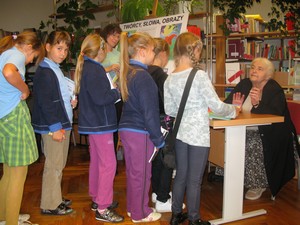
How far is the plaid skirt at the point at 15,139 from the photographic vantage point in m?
1.85

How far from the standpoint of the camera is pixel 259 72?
2.74 metres

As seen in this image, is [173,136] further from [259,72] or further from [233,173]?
[259,72]

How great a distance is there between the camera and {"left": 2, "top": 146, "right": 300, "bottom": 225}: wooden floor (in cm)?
228

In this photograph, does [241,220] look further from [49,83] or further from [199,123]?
[49,83]

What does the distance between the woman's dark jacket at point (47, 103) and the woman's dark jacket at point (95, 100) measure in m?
0.14

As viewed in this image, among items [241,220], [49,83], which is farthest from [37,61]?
[241,220]

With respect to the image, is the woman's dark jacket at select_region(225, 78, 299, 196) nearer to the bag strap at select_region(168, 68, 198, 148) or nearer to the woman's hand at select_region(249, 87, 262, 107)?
the woman's hand at select_region(249, 87, 262, 107)

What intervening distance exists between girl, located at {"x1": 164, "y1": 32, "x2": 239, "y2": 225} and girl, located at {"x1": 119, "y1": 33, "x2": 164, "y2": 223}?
0.14 m

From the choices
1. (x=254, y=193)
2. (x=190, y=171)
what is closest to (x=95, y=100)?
(x=190, y=171)

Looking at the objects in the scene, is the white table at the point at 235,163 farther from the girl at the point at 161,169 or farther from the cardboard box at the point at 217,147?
the cardboard box at the point at 217,147

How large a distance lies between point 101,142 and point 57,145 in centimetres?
31

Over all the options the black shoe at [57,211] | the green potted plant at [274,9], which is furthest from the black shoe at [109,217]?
the green potted plant at [274,9]

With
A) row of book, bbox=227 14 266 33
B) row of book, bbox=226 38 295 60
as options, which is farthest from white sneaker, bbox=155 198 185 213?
row of book, bbox=227 14 266 33

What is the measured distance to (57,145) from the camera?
219 centimetres
